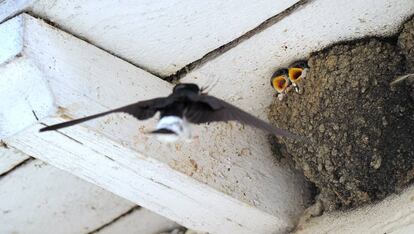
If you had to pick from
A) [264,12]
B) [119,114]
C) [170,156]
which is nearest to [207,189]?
[170,156]

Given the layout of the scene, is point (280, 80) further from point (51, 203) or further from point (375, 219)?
point (51, 203)

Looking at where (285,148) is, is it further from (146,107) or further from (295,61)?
(146,107)

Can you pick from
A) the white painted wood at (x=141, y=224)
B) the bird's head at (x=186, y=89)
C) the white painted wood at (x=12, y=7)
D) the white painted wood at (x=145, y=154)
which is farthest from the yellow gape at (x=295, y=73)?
the white painted wood at (x=12, y=7)

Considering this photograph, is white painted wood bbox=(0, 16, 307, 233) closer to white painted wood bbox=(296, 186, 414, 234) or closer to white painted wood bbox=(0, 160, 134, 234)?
white painted wood bbox=(296, 186, 414, 234)

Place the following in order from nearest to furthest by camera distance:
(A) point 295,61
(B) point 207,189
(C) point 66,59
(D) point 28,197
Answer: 1. (C) point 66,59
2. (B) point 207,189
3. (A) point 295,61
4. (D) point 28,197

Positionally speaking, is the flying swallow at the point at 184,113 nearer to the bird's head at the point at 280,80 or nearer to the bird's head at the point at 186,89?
the bird's head at the point at 186,89

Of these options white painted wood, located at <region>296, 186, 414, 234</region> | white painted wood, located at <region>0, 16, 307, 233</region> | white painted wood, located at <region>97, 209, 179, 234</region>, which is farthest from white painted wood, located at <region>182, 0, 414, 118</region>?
white painted wood, located at <region>97, 209, 179, 234</region>

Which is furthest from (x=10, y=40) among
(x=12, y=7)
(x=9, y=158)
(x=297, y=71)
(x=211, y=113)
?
(x=297, y=71)
